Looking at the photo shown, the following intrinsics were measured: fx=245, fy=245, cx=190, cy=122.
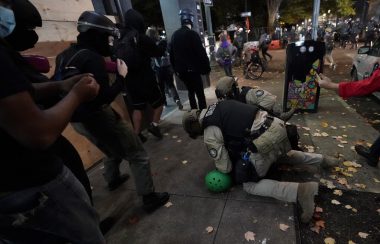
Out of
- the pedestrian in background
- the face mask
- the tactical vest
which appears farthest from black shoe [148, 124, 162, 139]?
the pedestrian in background

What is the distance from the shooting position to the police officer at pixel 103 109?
2250mm

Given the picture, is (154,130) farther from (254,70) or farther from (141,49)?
(254,70)

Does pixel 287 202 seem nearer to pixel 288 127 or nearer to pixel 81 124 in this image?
pixel 288 127

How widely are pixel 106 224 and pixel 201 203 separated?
3.83ft

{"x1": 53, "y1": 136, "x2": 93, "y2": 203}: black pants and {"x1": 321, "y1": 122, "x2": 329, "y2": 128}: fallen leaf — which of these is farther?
{"x1": 321, "y1": 122, "x2": 329, "y2": 128}: fallen leaf

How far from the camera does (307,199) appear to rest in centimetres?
255

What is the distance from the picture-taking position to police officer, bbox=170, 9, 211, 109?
4.98 metres

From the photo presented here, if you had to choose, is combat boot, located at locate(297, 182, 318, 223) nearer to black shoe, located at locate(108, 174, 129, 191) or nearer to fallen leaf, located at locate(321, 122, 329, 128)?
black shoe, located at locate(108, 174, 129, 191)

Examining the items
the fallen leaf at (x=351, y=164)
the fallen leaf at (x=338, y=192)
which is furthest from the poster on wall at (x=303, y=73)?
the fallen leaf at (x=338, y=192)

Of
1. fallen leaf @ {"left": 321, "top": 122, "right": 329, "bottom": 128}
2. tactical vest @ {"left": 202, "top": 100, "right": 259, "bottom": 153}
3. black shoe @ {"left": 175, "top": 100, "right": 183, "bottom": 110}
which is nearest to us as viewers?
tactical vest @ {"left": 202, "top": 100, "right": 259, "bottom": 153}

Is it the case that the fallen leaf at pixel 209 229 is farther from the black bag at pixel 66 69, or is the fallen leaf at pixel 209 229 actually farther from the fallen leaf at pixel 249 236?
the black bag at pixel 66 69

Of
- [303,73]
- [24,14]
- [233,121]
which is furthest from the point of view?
[303,73]

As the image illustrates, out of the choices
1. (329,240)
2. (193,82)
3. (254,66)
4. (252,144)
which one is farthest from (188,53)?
(254,66)

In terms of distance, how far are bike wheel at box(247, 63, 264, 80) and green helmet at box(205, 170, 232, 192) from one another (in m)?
7.57
